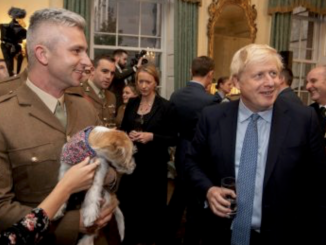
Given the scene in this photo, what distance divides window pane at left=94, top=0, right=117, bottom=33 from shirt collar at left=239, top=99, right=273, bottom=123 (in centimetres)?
454

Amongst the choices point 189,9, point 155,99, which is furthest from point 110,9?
point 155,99

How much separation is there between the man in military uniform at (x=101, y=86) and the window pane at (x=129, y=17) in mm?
2958

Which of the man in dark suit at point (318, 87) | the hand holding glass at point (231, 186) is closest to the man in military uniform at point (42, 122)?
the hand holding glass at point (231, 186)

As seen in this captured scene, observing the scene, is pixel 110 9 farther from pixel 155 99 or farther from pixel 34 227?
pixel 34 227

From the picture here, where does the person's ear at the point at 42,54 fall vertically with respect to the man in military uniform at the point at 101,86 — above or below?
above

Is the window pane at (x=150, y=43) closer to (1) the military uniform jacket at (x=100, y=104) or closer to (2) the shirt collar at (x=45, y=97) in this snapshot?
(1) the military uniform jacket at (x=100, y=104)

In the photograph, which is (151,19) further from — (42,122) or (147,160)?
(42,122)

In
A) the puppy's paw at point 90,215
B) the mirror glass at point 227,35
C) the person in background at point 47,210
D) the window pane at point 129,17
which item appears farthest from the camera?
the mirror glass at point 227,35

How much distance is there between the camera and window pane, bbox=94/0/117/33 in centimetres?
581

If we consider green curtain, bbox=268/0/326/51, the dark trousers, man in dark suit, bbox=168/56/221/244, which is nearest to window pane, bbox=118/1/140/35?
the dark trousers

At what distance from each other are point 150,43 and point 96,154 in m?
5.14

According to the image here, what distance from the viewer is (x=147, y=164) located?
10.5 ft

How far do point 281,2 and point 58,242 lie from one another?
21.2ft

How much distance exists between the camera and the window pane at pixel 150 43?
6.22 metres
